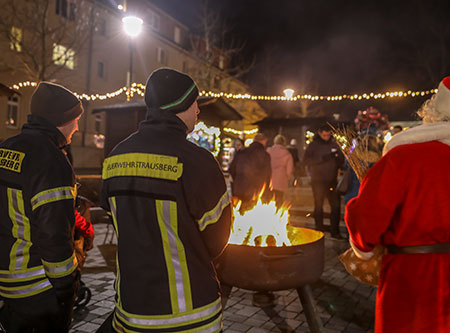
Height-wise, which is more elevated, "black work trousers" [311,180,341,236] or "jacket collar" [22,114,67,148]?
"jacket collar" [22,114,67,148]

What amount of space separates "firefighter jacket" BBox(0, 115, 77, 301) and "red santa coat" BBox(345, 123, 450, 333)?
1787 millimetres

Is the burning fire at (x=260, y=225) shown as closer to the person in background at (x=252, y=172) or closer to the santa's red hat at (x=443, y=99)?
the santa's red hat at (x=443, y=99)

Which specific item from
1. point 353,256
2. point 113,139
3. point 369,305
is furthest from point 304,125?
point 353,256

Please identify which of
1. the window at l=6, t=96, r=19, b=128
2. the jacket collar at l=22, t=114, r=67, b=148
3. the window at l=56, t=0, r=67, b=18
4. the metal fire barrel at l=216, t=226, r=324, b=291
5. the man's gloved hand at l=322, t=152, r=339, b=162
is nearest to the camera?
the jacket collar at l=22, t=114, r=67, b=148

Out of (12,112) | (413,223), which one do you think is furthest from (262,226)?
(12,112)

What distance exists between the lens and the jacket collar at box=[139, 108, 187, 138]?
1972 millimetres

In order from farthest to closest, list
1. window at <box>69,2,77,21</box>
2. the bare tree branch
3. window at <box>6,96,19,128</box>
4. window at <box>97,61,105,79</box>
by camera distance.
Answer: window at <box>97,61,105,79</box>
window at <box>69,2,77,21</box>
window at <box>6,96,19,128</box>
the bare tree branch

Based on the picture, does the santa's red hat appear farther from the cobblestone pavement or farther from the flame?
the cobblestone pavement

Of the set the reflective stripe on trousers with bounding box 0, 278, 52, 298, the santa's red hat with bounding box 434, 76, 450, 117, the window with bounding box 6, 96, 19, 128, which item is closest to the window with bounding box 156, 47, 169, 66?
the window with bounding box 6, 96, 19, 128

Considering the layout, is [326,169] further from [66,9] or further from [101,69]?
[101,69]

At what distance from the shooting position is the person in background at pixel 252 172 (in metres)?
8.38

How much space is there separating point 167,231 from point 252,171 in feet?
21.6

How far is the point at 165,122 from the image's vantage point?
1.98 m

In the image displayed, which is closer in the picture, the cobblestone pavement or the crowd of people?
the crowd of people
